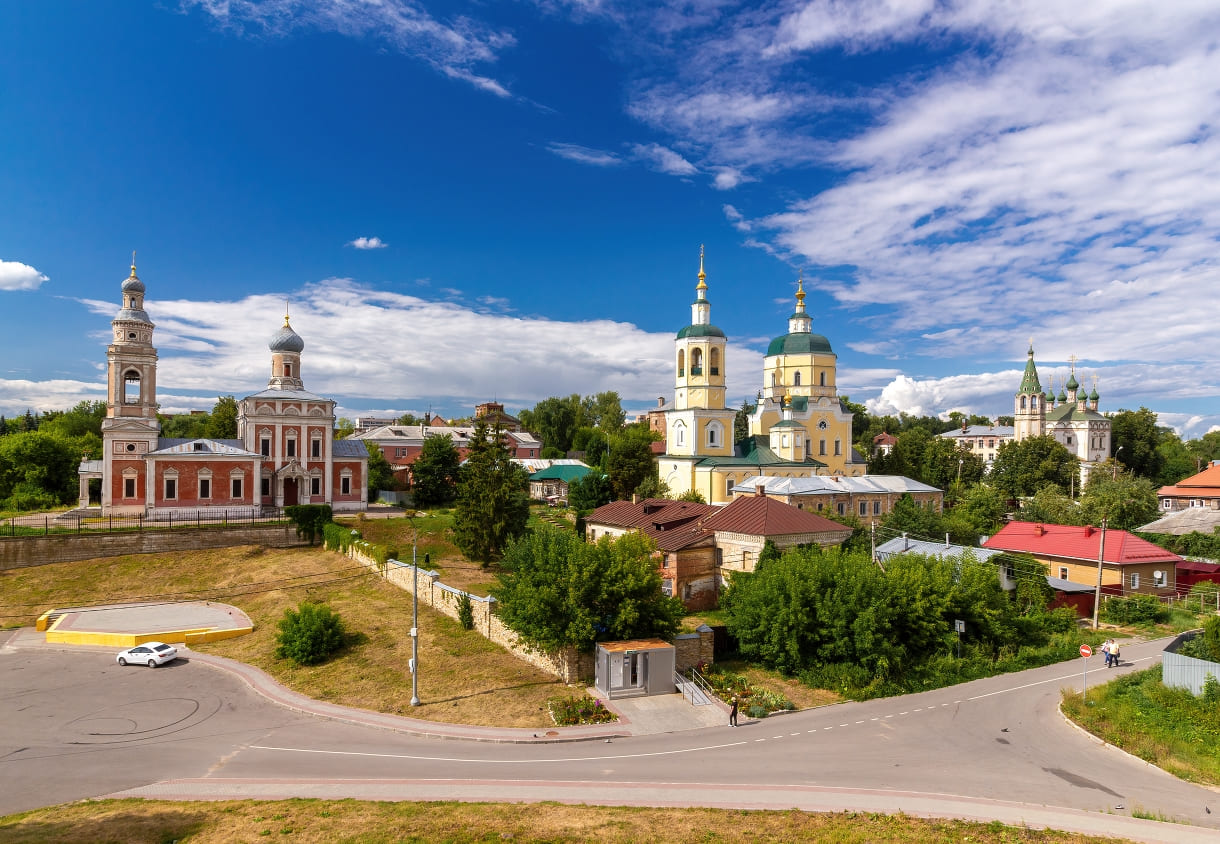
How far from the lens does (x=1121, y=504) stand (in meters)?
47.6

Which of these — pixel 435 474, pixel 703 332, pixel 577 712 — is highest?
pixel 703 332

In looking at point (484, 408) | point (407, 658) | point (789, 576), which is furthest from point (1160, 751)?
point (484, 408)

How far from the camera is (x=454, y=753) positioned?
17.3 metres

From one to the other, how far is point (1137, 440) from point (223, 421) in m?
105

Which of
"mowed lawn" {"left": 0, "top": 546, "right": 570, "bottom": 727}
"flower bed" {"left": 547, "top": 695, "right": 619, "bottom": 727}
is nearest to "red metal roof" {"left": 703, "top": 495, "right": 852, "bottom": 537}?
"mowed lawn" {"left": 0, "top": 546, "right": 570, "bottom": 727}

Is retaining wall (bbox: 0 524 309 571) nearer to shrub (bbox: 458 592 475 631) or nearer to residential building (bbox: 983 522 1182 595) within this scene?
shrub (bbox: 458 592 475 631)

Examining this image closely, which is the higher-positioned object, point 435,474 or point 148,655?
point 435,474

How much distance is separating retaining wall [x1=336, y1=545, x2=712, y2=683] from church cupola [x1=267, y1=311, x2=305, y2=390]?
22.4 m

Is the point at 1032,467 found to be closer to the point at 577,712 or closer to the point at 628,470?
the point at 628,470

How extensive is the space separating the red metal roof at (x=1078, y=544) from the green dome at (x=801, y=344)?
2331 cm

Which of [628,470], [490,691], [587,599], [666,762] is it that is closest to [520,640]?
[490,691]

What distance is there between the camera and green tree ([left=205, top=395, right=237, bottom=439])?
6975 centimetres

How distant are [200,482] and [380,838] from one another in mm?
35422

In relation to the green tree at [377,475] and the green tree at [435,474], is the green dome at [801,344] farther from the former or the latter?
the green tree at [377,475]
